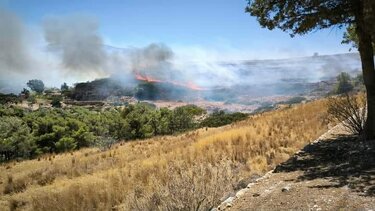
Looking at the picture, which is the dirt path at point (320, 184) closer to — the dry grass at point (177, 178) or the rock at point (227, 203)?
the rock at point (227, 203)

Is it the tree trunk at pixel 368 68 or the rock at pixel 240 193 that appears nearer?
the rock at pixel 240 193

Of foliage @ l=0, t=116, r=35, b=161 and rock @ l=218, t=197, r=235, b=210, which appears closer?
rock @ l=218, t=197, r=235, b=210

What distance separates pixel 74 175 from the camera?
19.1 m

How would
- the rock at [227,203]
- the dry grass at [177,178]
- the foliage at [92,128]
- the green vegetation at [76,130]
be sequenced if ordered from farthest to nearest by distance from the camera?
the foliage at [92,128] → the green vegetation at [76,130] → the dry grass at [177,178] → the rock at [227,203]

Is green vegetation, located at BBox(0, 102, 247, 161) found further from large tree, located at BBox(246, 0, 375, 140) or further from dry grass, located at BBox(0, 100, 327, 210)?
large tree, located at BBox(246, 0, 375, 140)

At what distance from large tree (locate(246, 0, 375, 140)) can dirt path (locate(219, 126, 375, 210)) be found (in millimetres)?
1773

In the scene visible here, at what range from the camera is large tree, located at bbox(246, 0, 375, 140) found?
11.1 m

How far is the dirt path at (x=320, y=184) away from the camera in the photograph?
20.6 feet

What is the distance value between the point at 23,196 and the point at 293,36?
11420 millimetres

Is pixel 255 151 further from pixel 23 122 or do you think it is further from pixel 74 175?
pixel 23 122

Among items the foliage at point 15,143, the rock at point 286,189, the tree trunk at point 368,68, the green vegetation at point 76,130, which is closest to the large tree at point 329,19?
the tree trunk at point 368,68

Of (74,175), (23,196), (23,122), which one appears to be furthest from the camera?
(23,122)

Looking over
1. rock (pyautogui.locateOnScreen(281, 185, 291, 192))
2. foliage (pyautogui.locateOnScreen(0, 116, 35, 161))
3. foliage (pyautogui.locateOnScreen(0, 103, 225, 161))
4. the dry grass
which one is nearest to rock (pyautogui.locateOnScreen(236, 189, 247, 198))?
the dry grass

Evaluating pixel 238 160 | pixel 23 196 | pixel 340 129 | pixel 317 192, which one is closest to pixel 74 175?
pixel 23 196
